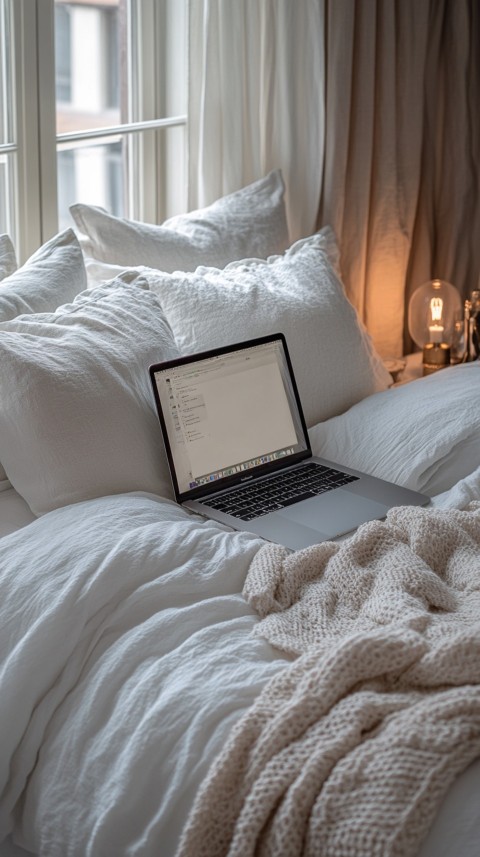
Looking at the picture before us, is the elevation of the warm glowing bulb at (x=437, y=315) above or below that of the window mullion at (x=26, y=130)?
below

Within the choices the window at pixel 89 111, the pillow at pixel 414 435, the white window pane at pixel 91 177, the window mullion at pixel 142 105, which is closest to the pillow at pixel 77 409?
the pillow at pixel 414 435

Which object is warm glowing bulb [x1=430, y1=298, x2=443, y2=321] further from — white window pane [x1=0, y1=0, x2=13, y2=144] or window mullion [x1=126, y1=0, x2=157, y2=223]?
white window pane [x1=0, y1=0, x2=13, y2=144]

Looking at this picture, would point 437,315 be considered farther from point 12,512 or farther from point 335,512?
point 12,512

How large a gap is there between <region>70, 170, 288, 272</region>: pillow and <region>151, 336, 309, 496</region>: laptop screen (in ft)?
1.31

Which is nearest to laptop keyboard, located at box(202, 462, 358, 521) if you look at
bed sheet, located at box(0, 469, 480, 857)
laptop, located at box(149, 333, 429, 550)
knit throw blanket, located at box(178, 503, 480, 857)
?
laptop, located at box(149, 333, 429, 550)

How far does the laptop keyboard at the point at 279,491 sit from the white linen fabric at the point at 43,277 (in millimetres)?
455

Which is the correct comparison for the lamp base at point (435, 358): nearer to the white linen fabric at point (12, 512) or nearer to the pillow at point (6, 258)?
the pillow at point (6, 258)

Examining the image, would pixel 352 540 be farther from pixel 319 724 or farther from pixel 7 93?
pixel 7 93

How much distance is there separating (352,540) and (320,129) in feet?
4.57

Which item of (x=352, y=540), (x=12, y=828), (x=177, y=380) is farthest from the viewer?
(x=177, y=380)

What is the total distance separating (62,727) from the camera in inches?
48.7

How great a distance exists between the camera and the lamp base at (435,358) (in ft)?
8.61

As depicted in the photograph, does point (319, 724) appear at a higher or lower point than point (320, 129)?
lower

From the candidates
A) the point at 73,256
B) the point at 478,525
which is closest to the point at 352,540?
the point at 478,525
